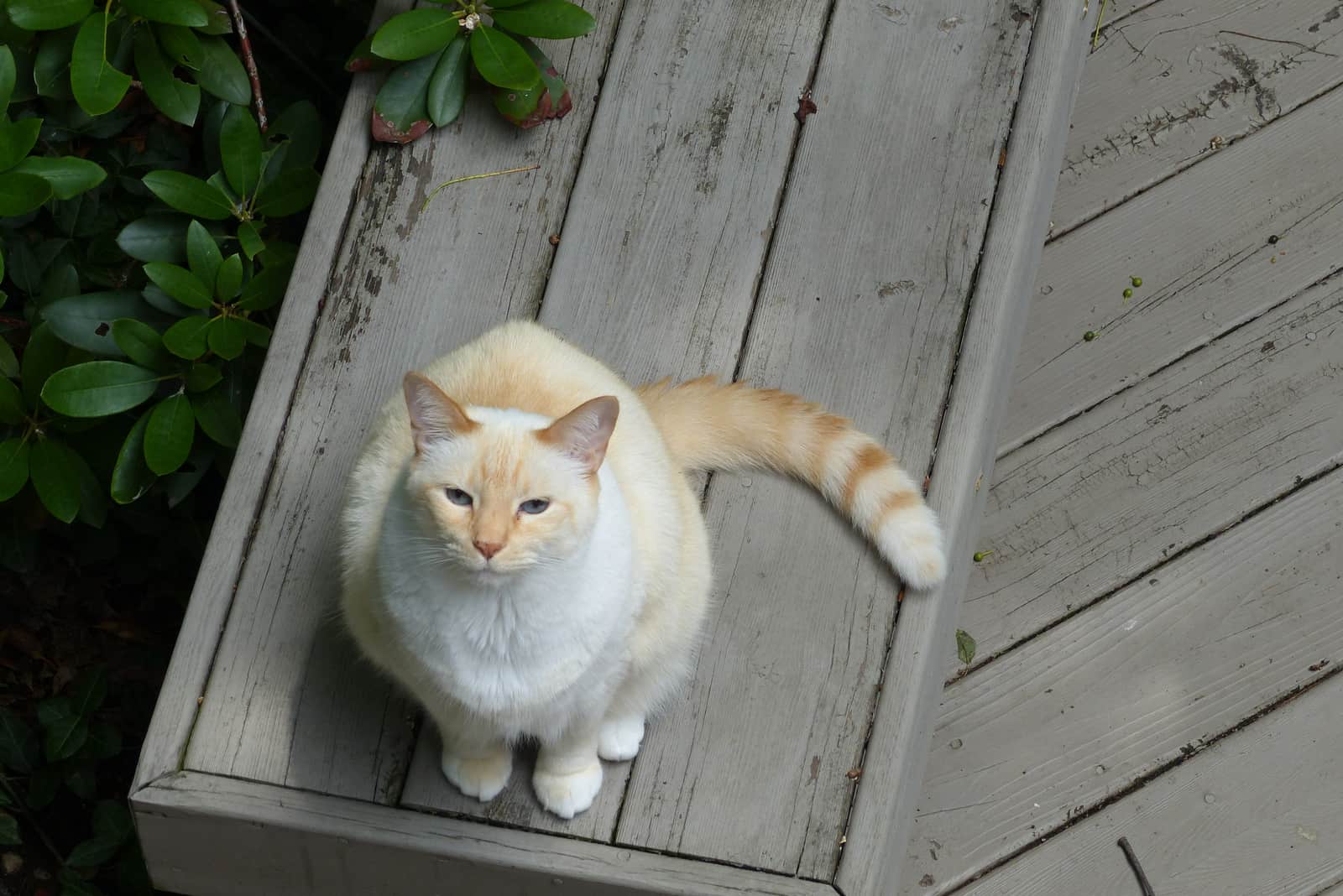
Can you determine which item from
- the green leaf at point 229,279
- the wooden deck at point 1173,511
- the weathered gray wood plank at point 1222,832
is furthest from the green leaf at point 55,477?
the weathered gray wood plank at point 1222,832

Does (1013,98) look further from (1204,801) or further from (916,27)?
(1204,801)

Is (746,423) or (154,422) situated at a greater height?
(746,423)

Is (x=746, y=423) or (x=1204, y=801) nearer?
(x=746, y=423)

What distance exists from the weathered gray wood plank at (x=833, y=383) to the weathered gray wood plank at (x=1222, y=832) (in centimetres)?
67

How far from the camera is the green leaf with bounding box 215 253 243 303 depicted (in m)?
1.84

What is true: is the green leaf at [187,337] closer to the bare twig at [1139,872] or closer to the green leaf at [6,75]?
the green leaf at [6,75]

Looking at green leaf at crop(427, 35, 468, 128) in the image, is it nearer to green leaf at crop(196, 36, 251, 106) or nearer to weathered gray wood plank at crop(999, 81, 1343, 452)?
green leaf at crop(196, 36, 251, 106)

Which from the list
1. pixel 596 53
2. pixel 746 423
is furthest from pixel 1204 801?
pixel 596 53

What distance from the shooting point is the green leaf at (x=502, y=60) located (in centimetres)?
179

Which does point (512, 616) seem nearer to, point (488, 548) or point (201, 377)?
point (488, 548)

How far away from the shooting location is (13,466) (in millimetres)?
1821

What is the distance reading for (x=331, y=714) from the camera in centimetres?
168

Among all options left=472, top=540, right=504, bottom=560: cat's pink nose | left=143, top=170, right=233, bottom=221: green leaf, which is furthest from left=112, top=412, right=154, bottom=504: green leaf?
left=472, top=540, right=504, bottom=560: cat's pink nose

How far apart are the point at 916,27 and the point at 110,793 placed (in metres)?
2.09
